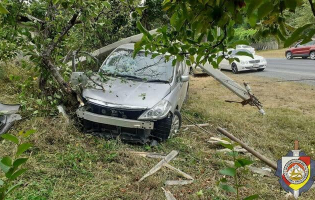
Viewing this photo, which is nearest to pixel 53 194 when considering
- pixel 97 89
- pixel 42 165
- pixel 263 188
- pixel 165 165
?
pixel 42 165

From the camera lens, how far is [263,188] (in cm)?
337

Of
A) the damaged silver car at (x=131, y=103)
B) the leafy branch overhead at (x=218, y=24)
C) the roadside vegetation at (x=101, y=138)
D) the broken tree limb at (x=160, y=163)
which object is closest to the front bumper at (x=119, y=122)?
the damaged silver car at (x=131, y=103)

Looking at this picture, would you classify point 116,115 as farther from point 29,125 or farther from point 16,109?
point 16,109

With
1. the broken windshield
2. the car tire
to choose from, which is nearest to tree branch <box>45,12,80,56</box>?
the broken windshield

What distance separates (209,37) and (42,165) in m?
3.09

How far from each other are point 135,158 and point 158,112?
81 centimetres

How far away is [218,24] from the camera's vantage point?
3.82 ft

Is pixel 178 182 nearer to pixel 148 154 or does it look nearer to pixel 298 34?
pixel 148 154

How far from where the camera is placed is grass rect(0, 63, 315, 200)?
3.19 metres

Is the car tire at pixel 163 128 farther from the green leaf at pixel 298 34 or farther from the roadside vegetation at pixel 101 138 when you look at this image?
the green leaf at pixel 298 34

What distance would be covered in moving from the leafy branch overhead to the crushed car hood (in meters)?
2.64

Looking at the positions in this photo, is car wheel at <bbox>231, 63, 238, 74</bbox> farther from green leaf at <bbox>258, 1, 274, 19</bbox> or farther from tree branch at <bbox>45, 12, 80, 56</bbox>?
green leaf at <bbox>258, 1, 274, 19</bbox>

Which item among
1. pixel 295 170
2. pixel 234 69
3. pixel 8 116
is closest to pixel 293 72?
pixel 234 69

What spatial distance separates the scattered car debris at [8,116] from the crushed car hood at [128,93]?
3.94ft
